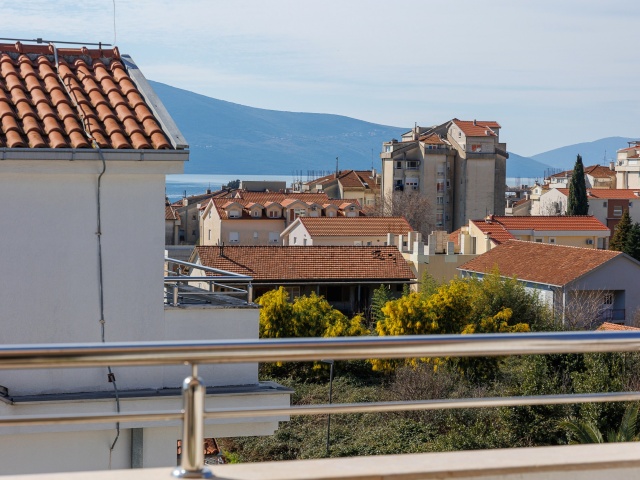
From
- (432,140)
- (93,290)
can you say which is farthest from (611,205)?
(93,290)

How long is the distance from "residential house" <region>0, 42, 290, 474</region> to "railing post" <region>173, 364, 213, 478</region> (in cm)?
407

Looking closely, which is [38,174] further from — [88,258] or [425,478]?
[425,478]

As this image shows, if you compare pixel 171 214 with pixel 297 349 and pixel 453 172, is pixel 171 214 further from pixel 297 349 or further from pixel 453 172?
pixel 297 349

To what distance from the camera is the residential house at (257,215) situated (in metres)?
73.5

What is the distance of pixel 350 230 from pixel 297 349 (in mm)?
58281

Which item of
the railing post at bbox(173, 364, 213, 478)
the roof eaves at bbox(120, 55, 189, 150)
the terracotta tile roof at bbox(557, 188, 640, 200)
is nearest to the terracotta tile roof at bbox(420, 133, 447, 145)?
the terracotta tile roof at bbox(557, 188, 640, 200)

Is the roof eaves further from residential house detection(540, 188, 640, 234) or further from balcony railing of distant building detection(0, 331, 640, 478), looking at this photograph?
residential house detection(540, 188, 640, 234)

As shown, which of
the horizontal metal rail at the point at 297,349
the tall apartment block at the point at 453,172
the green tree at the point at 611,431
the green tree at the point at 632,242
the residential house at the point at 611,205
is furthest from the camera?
the tall apartment block at the point at 453,172

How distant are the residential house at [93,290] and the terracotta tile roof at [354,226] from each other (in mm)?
52717

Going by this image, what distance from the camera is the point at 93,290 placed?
7258 millimetres

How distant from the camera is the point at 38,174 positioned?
7098mm

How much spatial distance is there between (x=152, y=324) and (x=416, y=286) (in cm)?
4196

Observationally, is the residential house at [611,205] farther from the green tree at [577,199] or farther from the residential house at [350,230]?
the residential house at [350,230]

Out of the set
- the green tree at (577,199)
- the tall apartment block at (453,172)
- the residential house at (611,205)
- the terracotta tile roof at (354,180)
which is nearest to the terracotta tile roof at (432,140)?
the tall apartment block at (453,172)
